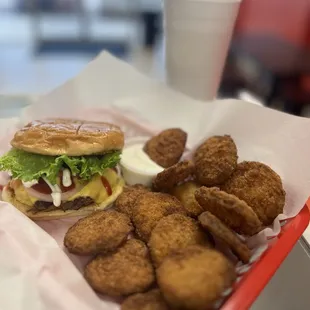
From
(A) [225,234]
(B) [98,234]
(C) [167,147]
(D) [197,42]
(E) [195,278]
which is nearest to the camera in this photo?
(E) [195,278]

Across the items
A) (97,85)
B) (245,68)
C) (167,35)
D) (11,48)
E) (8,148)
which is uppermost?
(167,35)

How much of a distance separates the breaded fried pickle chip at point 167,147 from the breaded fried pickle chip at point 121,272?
1.76 feet

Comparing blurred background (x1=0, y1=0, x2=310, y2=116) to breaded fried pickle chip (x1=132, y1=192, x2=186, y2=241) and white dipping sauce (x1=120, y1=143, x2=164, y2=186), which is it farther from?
breaded fried pickle chip (x1=132, y1=192, x2=186, y2=241)

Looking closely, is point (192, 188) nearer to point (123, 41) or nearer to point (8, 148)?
point (8, 148)

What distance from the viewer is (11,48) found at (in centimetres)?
660

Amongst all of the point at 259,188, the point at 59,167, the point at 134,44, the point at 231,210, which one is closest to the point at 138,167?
the point at 59,167

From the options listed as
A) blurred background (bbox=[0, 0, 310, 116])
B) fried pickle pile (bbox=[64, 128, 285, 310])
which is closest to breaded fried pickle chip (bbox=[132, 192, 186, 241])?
fried pickle pile (bbox=[64, 128, 285, 310])

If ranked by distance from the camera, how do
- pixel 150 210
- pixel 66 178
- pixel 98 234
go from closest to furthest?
pixel 98 234
pixel 150 210
pixel 66 178

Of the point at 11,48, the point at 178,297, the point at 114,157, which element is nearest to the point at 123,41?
the point at 11,48

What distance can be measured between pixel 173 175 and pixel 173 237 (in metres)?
0.32

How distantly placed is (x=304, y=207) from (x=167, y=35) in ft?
3.04

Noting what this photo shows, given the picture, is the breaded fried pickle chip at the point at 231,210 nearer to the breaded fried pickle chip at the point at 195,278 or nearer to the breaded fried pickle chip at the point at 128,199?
the breaded fried pickle chip at the point at 195,278

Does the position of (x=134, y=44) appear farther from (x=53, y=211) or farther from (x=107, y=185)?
(x=53, y=211)

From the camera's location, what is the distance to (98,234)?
1.19m
